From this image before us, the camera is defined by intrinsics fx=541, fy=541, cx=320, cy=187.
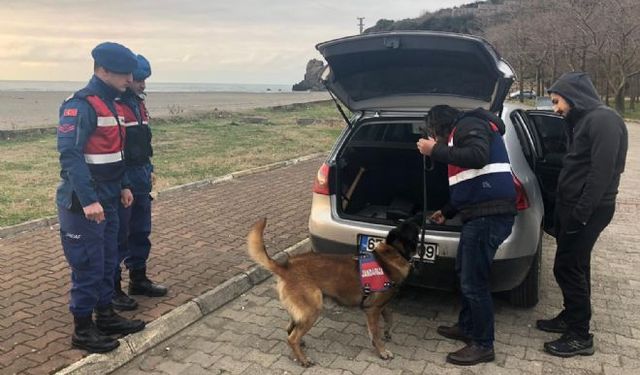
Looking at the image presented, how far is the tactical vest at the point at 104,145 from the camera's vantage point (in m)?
3.44

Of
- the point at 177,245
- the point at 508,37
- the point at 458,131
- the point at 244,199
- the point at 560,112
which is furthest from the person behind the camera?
the point at 508,37

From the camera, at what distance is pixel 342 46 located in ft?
13.2

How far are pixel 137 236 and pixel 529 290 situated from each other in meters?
3.18

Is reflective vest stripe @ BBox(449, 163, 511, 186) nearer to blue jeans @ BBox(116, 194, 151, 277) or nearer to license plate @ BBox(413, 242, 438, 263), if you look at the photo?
license plate @ BBox(413, 242, 438, 263)

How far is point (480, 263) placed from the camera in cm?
342

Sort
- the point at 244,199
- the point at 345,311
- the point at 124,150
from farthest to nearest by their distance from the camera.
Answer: the point at 244,199 < the point at 345,311 < the point at 124,150

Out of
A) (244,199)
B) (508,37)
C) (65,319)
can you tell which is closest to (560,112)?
(65,319)

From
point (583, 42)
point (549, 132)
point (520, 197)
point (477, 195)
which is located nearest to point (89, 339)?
point (477, 195)

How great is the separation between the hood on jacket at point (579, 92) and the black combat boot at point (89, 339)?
3.37 meters

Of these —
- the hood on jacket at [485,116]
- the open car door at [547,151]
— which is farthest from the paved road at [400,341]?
the hood on jacket at [485,116]

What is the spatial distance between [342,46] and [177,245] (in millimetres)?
2969

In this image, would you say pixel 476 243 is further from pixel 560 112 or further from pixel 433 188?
pixel 433 188

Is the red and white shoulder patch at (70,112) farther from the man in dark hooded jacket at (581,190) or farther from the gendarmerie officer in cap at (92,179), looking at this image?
the man in dark hooded jacket at (581,190)

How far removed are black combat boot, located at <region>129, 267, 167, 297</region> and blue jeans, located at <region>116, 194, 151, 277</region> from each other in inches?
2.3
